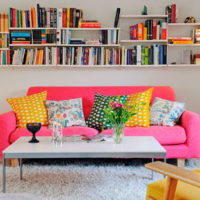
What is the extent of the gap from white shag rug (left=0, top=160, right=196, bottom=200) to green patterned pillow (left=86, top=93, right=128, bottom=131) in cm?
44

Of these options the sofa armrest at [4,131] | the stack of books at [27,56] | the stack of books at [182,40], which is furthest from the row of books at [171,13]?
the sofa armrest at [4,131]

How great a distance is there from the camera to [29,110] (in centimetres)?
363

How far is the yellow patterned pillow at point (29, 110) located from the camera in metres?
3.58

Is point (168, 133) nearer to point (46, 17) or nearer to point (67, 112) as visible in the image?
point (67, 112)

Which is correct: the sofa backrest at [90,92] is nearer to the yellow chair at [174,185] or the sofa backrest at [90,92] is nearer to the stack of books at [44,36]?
the stack of books at [44,36]

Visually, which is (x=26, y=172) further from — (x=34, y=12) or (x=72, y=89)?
(x=34, y=12)

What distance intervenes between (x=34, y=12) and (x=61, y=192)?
8.18 feet

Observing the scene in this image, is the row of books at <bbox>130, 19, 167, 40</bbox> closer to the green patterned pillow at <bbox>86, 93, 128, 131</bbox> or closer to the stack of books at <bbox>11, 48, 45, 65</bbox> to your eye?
the green patterned pillow at <bbox>86, 93, 128, 131</bbox>

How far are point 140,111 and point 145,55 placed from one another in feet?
3.16

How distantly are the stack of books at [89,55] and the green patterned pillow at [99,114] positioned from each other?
2.08 ft

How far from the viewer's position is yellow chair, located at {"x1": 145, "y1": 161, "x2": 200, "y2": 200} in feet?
4.78

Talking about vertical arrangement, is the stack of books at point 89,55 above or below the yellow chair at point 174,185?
above

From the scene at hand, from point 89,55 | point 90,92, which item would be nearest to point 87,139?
point 90,92

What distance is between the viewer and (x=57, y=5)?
14.4ft
